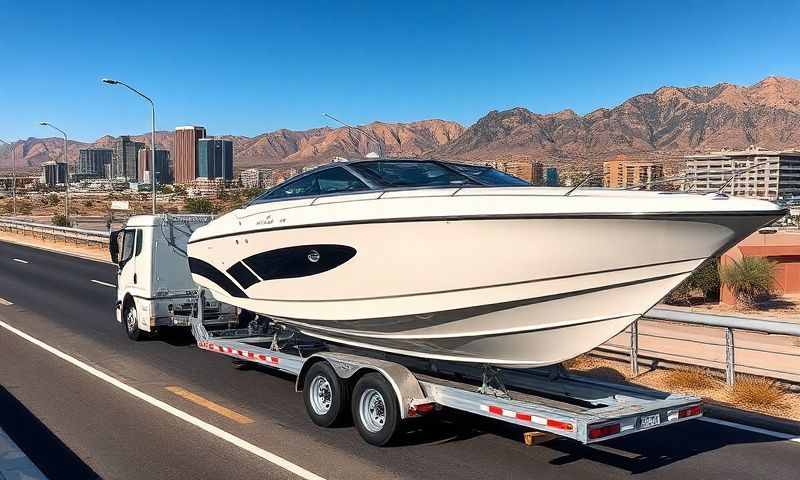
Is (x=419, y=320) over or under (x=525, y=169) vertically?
under

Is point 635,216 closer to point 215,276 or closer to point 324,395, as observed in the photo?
point 324,395

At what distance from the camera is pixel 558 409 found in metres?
6.66

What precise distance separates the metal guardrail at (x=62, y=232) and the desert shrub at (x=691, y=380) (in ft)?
91.4

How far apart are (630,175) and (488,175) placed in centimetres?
158

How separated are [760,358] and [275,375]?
8.41m

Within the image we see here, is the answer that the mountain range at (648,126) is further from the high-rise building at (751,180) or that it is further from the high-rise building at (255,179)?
the high-rise building at (751,180)

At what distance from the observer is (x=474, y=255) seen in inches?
266

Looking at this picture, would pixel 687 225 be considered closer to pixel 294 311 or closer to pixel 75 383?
pixel 294 311

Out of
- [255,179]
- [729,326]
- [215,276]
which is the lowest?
[729,326]

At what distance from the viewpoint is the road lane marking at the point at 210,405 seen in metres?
8.40

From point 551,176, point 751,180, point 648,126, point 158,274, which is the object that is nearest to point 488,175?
point 551,176

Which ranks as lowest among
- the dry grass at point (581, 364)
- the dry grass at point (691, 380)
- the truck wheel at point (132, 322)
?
the dry grass at point (581, 364)

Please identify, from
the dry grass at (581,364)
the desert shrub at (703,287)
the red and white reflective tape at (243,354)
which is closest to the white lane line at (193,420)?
the red and white reflective tape at (243,354)

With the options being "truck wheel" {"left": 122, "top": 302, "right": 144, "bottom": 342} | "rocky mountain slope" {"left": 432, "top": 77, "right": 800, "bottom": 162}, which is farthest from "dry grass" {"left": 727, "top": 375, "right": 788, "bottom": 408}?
"rocky mountain slope" {"left": 432, "top": 77, "right": 800, "bottom": 162}
